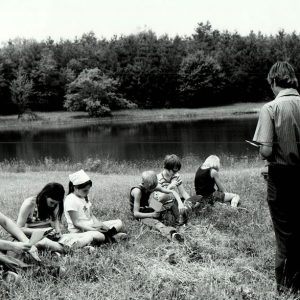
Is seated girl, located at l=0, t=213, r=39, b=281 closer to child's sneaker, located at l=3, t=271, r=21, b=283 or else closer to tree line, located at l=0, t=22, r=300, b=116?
child's sneaker, located at l=3, t=271, r=21, b=283

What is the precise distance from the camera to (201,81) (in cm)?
6712

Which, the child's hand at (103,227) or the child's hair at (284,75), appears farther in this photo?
the child's hand at (103,227)

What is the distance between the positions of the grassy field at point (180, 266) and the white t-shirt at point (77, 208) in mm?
570

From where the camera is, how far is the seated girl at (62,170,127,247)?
5.27 metres

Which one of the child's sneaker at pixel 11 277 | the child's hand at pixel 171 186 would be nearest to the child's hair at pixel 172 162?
the child's hand at pixel 171 186

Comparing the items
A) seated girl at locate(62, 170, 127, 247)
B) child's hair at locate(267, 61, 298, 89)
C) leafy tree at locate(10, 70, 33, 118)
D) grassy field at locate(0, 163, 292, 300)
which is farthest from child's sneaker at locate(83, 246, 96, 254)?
leafy tree at locate(10, 70, 33, 118)

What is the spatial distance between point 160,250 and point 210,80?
2504 inches

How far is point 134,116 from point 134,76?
9624mm

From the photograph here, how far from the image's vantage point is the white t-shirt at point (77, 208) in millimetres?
5445

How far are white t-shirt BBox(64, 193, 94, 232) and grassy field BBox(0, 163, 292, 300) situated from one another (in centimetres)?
57

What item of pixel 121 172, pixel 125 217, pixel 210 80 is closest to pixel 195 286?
pixel 125 217

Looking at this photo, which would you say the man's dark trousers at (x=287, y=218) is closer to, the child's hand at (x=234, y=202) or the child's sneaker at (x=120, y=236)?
the child's sneaker at (x=120, y=236)

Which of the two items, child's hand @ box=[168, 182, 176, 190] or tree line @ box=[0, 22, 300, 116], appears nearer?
child's hand @ box=[168, 182, 176, 190]

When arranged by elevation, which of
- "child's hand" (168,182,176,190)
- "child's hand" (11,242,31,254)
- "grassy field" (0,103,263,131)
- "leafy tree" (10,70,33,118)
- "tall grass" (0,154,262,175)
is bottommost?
"tall grass" (0,154,262,175)
